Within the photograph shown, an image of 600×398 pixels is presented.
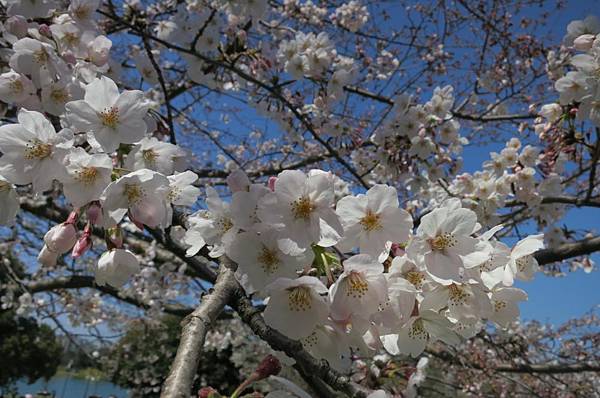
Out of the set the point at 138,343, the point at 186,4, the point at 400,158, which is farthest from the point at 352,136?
the point at 138,343

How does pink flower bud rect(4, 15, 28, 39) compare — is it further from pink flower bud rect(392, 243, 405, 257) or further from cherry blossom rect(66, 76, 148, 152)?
pink flower bud rect(392, 243, 405, 257)

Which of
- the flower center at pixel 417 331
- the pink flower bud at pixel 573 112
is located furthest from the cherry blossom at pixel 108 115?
the pink flower bud at pixel 573 112

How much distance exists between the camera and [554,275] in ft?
17.7

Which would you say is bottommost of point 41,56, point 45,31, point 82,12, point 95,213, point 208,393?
point 208,393

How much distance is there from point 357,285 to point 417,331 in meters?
0.24

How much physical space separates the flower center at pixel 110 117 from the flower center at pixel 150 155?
3.9 inches

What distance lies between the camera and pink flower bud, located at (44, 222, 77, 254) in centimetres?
102

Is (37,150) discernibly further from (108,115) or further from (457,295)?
(457,295)

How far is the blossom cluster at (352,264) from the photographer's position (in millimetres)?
821

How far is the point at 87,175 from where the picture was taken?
96 centimetres

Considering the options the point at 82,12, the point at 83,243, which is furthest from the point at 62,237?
the point at 82,12

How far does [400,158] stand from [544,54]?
2.01m

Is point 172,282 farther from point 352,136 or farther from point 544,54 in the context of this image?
point 544,54

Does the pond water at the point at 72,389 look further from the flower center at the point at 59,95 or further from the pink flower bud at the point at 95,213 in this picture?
the pink flower bud at the point at 95,213
